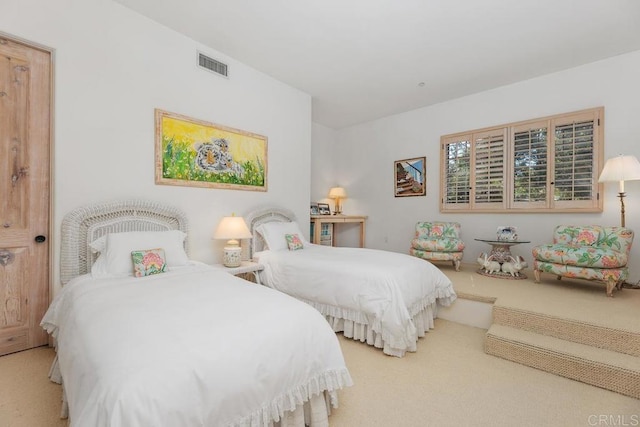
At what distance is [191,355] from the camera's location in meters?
1.12

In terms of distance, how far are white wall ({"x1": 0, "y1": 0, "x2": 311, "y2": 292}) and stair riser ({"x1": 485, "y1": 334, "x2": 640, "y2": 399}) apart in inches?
117

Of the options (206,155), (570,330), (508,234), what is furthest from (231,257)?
(508,234)

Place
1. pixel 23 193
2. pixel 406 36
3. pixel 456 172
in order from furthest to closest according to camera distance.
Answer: pixel 456 172 → pixel 406 36 → pixel 23 193

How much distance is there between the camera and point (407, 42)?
3.18 metres

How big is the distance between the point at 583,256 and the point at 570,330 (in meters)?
1.00

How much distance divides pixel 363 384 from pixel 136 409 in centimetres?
148

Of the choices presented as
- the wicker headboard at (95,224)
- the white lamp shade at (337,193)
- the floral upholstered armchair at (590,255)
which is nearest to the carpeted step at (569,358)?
the floral upholstered armchair at (590,255)

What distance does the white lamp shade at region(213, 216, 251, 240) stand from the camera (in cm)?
316

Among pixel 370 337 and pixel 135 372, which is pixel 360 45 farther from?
pixel 135 372

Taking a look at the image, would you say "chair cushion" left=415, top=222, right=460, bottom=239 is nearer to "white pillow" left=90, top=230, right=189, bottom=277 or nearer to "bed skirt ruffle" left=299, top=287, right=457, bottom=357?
"bed skirt ruffle" left=299, top=287, right=457, bottom=357

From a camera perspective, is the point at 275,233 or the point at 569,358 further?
the point at 275,233

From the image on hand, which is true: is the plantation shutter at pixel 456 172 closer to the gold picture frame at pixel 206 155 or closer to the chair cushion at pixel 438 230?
the chair cushion at pixel 438 230

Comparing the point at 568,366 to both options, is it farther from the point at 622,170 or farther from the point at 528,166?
the point at 528,166

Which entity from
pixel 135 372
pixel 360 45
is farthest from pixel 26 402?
pixel 360 45
